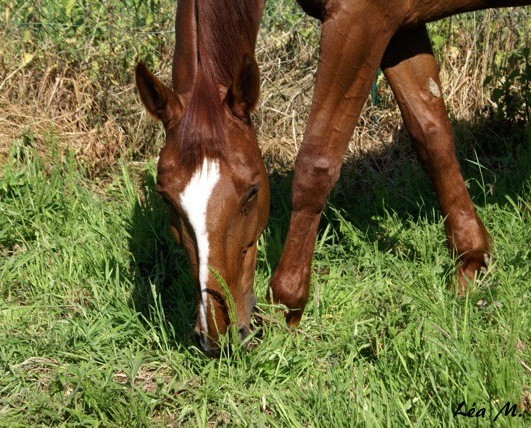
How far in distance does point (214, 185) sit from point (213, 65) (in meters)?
0.52

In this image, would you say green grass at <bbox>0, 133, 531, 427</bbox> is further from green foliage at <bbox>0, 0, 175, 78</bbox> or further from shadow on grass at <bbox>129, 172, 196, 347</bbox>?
green foliage at <bbox>0, 0, 175, 78</bbox>

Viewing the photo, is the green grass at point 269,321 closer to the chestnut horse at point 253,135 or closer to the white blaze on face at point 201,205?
the chestnut horse at point 253,135

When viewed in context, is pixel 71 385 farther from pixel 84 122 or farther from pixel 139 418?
pixel 84 122

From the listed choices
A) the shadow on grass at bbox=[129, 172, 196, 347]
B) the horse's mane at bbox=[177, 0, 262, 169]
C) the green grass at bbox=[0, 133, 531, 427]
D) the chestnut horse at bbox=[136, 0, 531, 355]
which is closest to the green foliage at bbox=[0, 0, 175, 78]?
the green grass at bbox=[0, 133, 531, 427]

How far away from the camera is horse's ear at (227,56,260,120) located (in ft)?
9.77

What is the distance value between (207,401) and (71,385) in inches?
20.2

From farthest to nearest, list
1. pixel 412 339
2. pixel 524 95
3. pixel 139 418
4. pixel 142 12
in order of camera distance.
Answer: pixel 142 12
pixel 524 95
pixel 412 339
pixel 139 418

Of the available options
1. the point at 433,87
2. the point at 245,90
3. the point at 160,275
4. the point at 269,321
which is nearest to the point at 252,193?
the point at 245,90

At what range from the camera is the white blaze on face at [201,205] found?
2895 millimetres

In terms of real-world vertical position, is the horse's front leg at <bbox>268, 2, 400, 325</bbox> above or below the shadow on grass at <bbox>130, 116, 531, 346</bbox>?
above

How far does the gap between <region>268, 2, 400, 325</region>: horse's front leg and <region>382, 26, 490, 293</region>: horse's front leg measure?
393 mm

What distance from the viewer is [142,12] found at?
5539mm

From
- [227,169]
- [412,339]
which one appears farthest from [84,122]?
[412,339]

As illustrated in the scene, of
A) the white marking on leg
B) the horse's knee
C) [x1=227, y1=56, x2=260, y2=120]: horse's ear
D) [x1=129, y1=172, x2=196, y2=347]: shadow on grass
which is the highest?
[x1=227, y1=56, x2=260, y2=120]: horse's ear
